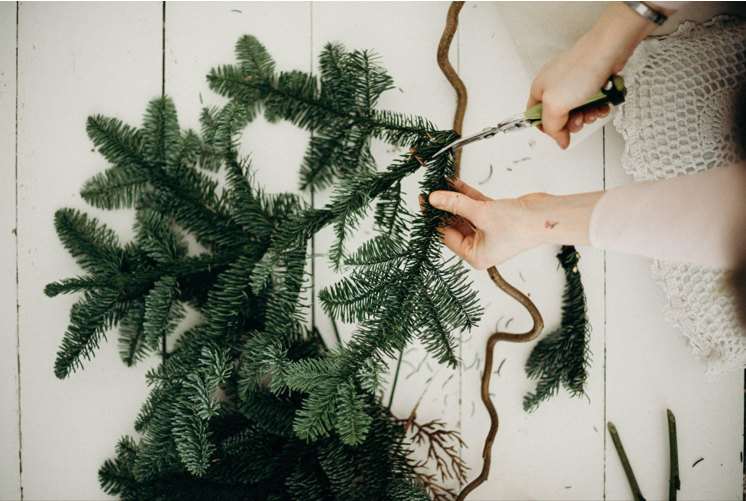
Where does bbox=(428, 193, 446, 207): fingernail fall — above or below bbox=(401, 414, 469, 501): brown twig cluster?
above

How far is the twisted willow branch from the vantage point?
2.96 feet

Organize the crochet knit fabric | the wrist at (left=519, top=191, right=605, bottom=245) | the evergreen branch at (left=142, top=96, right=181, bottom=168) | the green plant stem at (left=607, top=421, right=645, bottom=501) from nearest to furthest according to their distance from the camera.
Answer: the wrist at (left=519, top=191, right=605, bottom=245), the crochet knit fabric, the evergreen branch at (left=142, top=96, right=181, bottom=168), the green plant stem at (left=607, top=421, right=645, bottom=501)

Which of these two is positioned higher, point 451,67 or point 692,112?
point 451,67

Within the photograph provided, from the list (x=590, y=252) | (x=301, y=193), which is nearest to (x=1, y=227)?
(x=301, y=193)

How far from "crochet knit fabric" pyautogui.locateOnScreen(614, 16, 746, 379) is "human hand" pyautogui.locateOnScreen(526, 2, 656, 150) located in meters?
0.17

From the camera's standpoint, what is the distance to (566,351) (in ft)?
3.08

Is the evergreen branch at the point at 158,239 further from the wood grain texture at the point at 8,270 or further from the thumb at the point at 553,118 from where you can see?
the thumb at the point at 553,118

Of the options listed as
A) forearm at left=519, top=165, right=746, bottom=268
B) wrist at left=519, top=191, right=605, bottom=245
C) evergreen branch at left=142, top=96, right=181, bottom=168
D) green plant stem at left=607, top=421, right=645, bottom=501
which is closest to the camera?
forearm at left=519, top=165, right=746, bottom=268

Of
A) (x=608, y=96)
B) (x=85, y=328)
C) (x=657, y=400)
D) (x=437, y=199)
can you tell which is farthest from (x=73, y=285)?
(x=657, y=400)

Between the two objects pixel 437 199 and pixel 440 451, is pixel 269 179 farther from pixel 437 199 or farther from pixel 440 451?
pixel 440 451

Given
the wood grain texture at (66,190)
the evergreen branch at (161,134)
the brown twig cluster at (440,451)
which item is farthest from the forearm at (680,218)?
the wood grain texture at (66,190)

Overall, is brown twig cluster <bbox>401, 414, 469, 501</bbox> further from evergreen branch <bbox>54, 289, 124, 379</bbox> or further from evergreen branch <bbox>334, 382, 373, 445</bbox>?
evergreen branch <bbox>54, 289, 124, 379</bbox>

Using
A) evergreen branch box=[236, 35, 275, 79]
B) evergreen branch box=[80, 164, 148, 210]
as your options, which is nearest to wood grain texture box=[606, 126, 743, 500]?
evergreen branch box=[236, 35, 275, 79]

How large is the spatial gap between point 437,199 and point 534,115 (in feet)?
0.72
